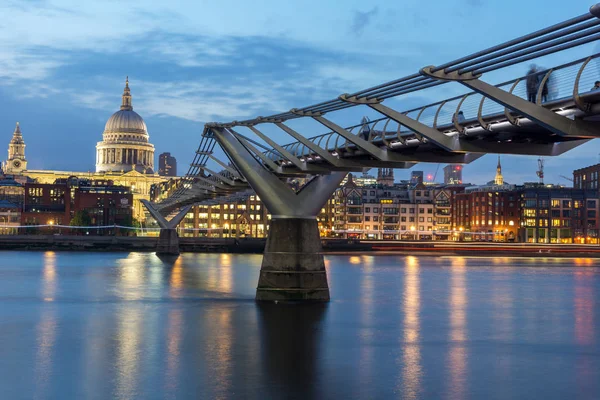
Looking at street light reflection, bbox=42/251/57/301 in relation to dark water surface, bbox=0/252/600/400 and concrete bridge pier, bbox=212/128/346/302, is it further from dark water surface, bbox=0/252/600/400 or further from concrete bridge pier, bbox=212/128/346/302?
concrete bridge pier, bbox=212/128/346/302

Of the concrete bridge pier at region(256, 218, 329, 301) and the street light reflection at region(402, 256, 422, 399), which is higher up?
the concrete bridge pier at region(256, 218, 329, 301)

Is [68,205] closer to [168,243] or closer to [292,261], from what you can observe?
[168,243]

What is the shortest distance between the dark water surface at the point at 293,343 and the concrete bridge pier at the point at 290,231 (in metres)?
1.47

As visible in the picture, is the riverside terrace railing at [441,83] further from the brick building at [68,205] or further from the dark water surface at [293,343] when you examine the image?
the brick building at [68,205]

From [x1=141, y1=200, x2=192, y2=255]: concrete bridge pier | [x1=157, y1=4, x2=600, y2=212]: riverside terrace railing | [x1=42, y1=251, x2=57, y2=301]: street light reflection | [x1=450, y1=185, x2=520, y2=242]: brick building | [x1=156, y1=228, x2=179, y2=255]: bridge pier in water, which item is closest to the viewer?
[x1=157, y1=4, x2=600, y2=212]: riverside terrace railing

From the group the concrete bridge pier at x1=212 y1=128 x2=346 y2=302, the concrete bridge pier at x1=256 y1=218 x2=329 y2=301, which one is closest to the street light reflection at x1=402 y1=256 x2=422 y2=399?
the concrete bridge pier at x1=256 y1=218 x2=329 y2=301

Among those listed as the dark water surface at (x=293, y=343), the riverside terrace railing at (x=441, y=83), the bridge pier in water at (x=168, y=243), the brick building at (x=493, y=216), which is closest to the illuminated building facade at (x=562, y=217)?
the brick building at (x=493, y=216)

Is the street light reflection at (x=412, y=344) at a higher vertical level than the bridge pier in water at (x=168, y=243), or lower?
lower

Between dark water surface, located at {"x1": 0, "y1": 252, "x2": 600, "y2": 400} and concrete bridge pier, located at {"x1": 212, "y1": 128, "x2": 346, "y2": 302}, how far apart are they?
147 centimetres

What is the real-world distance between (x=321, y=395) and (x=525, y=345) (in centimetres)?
1424

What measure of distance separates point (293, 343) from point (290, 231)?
10.00 meters

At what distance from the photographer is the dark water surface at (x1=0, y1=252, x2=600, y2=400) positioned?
2761 centimetres

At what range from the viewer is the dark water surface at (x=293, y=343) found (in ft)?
90.6

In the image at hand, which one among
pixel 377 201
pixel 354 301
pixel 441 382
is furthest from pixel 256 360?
pixel 377 201
